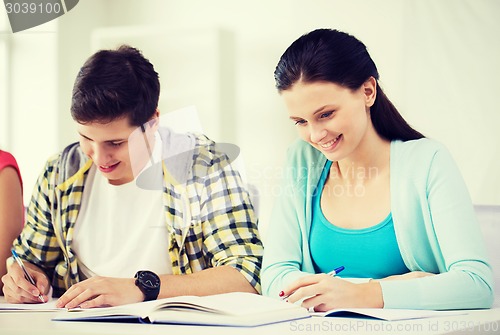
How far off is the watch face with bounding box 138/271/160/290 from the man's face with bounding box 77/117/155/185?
0.38 meters

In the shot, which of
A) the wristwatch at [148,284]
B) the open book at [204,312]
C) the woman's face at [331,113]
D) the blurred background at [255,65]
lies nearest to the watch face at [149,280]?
the wristwatch at [148,284]

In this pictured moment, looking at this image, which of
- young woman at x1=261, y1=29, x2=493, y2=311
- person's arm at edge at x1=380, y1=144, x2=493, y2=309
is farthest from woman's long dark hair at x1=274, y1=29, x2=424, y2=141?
person's arm at edge at x1=380, y1=144, x2=493, y2=309

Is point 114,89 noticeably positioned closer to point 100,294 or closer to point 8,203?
point 8,203

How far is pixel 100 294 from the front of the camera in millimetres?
1355

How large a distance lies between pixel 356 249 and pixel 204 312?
0.52 meters

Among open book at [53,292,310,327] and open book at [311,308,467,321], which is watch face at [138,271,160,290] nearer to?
open book at [53,292,310,327]

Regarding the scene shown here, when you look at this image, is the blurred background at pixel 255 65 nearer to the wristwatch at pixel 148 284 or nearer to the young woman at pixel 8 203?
the young woman at pixel 8 203

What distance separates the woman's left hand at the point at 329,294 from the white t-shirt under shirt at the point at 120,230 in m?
0.59

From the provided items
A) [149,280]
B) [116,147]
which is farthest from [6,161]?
[149,280]

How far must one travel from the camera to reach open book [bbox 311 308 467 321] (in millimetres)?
1055

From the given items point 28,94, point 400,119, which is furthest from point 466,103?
point 28,94

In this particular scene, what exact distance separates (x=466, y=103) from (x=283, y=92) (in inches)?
30.0

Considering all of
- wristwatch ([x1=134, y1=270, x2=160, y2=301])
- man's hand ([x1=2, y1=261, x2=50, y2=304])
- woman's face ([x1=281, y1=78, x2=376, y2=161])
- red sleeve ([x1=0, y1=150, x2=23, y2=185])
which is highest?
woman's face ([x1=281, y1=78, x2=376, y2=161])

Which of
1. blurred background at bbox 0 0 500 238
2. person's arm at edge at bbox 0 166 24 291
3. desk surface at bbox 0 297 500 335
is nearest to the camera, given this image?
desk surface at bbox 0 297 500 335
